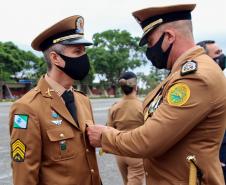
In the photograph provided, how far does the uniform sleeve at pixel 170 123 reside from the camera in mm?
2223

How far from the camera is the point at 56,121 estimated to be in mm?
2783

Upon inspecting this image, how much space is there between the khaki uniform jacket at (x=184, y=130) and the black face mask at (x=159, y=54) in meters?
0.11

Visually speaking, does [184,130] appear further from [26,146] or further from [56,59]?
[56,59]

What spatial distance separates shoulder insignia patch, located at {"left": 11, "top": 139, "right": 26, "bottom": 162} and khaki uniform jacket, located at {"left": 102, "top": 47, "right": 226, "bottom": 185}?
1.78 feet

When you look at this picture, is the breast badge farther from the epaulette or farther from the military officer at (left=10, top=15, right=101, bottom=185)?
the epaulette

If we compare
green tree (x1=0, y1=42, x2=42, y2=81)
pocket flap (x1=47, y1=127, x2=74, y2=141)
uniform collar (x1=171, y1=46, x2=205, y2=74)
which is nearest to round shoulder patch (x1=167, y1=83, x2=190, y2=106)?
uniform collar (x1=171, y1=46, x2=205, y2=74)

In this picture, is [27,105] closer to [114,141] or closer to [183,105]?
[114,141]

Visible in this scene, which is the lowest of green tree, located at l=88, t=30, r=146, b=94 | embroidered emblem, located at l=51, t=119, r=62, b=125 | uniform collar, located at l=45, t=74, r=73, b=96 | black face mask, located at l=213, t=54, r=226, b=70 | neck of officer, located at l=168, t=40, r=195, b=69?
green tree, located at l=88, t=30, r=146, b=94

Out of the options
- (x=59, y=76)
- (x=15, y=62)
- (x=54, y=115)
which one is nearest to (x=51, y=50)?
(x=59, y=76)

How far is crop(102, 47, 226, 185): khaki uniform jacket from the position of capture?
7.32ft

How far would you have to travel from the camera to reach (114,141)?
2.46 meters

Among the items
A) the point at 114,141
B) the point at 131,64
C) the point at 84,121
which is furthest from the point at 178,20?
the point at 131,64

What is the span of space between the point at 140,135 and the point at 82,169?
27.0 inches

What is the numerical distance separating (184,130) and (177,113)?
100 mm
